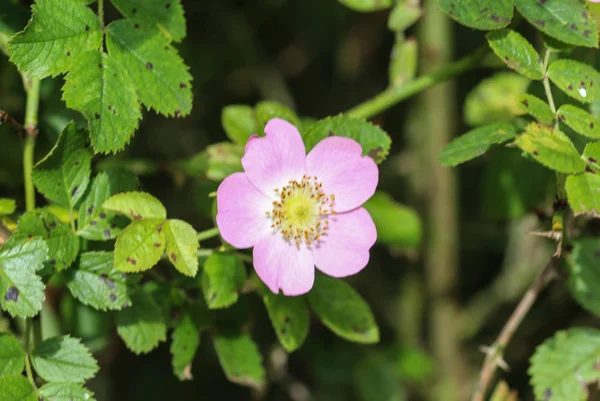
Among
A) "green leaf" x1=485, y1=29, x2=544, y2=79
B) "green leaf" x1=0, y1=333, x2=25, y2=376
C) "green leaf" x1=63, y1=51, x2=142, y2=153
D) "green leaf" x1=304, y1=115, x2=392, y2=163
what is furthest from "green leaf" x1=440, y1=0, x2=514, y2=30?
"green leaf" x1=0, y1=333, x2=25, y2=376

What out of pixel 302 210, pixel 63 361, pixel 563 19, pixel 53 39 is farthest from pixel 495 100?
pixel 63 361

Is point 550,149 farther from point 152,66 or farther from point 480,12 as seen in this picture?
point 152,66

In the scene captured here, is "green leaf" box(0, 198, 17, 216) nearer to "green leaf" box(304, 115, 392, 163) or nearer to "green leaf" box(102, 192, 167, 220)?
"green leaf" box(102, 192, 167, 220)

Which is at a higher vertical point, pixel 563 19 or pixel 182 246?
pixel 563 19

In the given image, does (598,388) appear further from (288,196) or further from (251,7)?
(251,7)

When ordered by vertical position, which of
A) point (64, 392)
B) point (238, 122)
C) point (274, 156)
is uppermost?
point (274, 156)

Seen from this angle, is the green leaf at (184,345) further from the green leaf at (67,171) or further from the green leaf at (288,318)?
the green leaf at (67,171)
